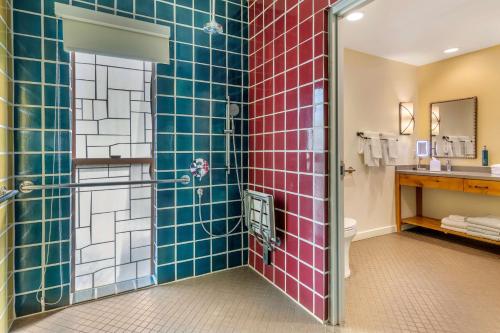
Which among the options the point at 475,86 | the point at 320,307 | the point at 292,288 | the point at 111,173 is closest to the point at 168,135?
the point at 111,173

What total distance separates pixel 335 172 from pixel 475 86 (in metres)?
2.93

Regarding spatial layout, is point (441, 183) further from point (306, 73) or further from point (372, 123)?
point (306, 73)

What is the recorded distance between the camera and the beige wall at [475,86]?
3.12m

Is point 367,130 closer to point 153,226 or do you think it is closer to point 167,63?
point 167,63

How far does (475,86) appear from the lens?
327 cm

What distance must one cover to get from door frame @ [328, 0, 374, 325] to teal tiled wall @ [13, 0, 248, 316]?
963 mm

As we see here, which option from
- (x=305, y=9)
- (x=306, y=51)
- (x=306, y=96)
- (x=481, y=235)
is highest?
(x=305, y=9)

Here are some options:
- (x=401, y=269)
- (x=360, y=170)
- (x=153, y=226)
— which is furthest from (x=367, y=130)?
(x=153, y=226)

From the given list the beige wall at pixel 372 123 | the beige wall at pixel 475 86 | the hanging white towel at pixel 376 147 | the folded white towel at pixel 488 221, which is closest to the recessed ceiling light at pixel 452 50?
the beige wall at pixel 475 86

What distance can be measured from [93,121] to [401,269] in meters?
2.84

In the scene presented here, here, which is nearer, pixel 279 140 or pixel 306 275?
pixel 306 275

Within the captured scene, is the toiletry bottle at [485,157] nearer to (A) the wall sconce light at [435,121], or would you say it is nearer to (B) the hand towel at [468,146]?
(B) the hand towel at [468,146]

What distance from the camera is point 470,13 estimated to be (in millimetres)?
2416

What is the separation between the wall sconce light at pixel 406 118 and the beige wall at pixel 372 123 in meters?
0.07
